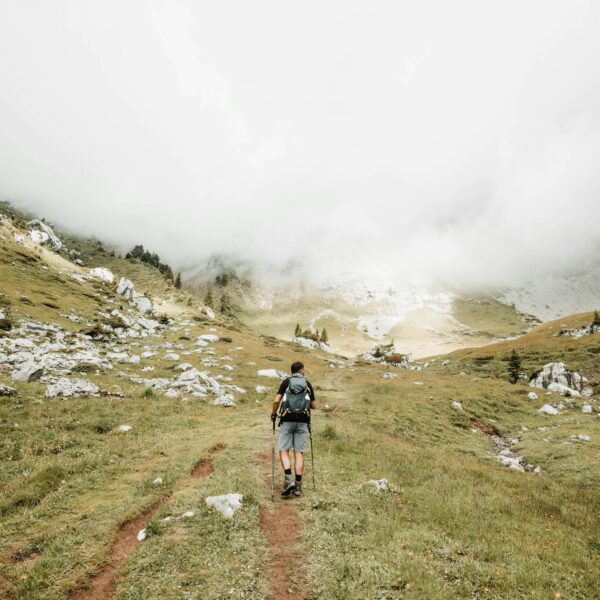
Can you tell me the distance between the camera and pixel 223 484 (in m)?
13.5

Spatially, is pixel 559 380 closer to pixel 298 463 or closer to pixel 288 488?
pixel 298 463

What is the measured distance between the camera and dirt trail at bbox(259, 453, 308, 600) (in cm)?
809

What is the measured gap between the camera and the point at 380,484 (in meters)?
14.2

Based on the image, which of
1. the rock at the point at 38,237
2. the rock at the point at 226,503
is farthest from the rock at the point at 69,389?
the rock at the point at 38,237

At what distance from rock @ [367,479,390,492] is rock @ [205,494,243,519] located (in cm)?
523

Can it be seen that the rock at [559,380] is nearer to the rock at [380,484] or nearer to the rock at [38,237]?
the rock at [380,484]

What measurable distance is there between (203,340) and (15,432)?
58.9m

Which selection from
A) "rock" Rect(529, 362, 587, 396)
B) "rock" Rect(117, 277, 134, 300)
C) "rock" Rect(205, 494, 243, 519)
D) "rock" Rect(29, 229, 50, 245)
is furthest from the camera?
"rock" Rect(29, 229, 50, 245)

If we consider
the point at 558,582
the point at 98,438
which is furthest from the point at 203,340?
the point at 558,582

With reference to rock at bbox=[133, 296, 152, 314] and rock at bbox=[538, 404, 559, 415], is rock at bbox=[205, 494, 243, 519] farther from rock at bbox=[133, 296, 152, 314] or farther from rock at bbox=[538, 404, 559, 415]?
rock at bbox=[133, 296, 152, 314]

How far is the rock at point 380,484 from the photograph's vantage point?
45.6ft

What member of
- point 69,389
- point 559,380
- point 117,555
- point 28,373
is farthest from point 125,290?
point 117,555

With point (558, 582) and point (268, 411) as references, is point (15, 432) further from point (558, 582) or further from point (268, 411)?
point (558, 582)

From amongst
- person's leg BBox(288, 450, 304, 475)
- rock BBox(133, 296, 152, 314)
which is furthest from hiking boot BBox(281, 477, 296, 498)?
rock BBox(133, 296, 152, 314)
